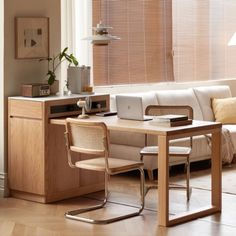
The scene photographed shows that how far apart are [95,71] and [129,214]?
105 inches

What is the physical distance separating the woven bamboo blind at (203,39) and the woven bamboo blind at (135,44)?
0.58ft

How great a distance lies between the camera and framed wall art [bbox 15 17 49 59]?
6.38 metres

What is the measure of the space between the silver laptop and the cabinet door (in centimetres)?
69

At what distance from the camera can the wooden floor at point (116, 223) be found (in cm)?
529

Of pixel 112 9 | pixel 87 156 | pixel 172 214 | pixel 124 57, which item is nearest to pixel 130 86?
pixel 124 57

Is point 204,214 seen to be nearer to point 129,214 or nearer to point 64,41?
point 129,214

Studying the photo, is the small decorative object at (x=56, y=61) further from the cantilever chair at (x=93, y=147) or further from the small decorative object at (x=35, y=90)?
the cantilever chair at (x=93, y=147)

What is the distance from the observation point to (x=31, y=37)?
256 inches

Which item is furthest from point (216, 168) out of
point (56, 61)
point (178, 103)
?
point (178, 103)

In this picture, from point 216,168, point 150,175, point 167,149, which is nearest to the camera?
point 167,149

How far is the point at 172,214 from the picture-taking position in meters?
5.78

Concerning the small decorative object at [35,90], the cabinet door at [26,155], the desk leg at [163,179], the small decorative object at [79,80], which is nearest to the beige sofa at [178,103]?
the small decorative object at [79,80]

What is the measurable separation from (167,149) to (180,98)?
291cm

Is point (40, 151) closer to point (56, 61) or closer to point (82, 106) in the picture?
point (82, 106)
